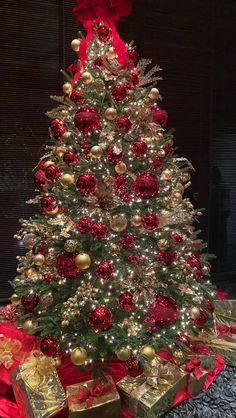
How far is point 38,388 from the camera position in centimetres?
139

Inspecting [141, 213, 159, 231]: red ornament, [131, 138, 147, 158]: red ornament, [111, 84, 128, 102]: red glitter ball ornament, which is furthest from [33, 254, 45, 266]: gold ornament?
[111, 84, 128, 102]: red glitter ball ornament

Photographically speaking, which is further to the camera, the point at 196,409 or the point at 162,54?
the point at 162,54

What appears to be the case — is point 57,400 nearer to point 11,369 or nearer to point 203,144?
point 11,369

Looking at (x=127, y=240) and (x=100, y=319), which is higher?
(x=127, y=240)

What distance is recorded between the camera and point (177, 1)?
3.20m

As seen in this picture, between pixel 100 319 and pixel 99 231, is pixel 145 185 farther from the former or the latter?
pixel 100 319

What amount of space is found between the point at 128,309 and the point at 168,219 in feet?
1.17

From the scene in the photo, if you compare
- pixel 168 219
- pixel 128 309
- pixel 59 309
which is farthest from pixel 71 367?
pixel 168 219

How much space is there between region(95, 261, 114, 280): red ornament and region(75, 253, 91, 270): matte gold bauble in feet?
0.13

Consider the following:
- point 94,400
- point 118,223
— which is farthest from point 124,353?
point 118,223

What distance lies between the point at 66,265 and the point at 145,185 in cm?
38

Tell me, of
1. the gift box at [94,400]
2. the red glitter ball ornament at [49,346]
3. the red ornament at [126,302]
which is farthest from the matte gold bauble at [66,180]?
the gift box at [94,400]

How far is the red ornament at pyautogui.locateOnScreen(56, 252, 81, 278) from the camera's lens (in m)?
1.36

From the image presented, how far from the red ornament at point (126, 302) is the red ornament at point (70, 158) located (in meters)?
0.52
